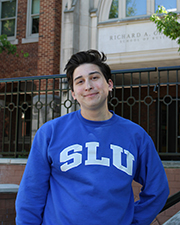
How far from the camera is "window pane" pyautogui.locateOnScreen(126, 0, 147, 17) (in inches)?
374

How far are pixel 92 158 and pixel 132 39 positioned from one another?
335 inches

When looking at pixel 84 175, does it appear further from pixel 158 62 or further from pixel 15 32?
pixel 15 32

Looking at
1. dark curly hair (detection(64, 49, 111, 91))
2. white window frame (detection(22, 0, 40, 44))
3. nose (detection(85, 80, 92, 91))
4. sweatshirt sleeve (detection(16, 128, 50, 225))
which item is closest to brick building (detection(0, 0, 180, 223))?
white window frame (detection(22, 0, 40, 44))

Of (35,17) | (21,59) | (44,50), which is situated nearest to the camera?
(44,50)

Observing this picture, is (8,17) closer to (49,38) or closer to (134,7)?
(49,38)

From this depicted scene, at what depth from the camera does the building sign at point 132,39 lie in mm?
9031

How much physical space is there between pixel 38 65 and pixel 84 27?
2400mm

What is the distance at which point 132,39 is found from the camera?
370 inches

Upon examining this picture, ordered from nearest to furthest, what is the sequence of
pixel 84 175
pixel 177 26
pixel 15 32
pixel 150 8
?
1. pixel 84 175
2. pixel 177 26
3. pixel 150 8
4. pixel 15 32

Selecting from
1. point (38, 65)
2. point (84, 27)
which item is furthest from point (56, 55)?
point (84, 27)

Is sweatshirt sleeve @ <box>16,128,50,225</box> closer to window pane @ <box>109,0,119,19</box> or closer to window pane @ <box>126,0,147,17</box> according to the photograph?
window pane @ <box>126,0,147,17</box>

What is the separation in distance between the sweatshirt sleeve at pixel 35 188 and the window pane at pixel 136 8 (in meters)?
8.94

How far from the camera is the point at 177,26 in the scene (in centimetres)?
505

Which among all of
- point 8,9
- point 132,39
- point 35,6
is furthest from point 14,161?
point 8,9
